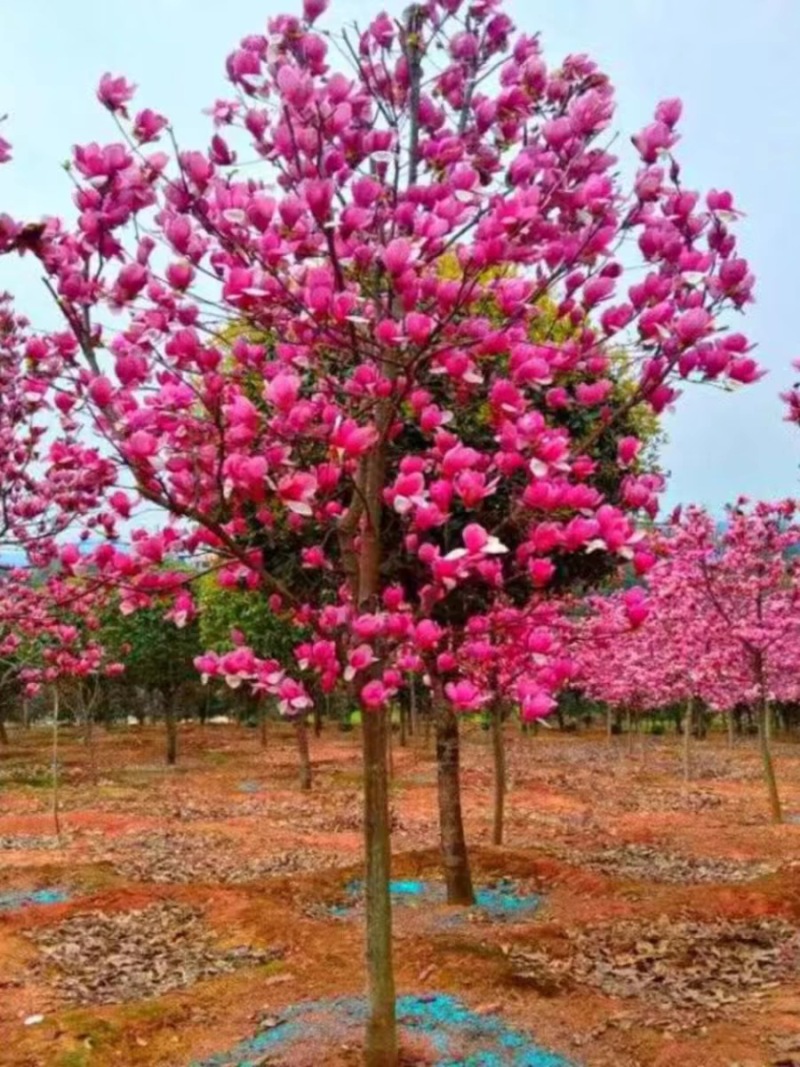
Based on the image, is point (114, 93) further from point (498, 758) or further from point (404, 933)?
point (498, 758)

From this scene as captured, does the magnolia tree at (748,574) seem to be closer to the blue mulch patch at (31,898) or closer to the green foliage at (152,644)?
the blue mulch patch at (31,898)

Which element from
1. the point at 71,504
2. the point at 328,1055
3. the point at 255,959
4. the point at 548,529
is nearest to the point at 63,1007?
the point at 255,959

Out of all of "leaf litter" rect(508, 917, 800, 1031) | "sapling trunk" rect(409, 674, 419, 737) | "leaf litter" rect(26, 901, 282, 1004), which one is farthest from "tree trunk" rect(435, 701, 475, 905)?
"sapling trunk" rect(409, 674, 419, 737)

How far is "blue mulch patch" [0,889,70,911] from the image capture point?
1409 cm

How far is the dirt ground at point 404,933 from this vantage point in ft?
25.6

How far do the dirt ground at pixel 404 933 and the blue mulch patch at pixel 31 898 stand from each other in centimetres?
15

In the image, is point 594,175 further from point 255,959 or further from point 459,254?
point 255,959

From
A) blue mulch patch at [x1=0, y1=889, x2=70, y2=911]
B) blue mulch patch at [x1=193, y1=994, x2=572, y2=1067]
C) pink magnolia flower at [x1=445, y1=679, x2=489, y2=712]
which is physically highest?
pink magnolia flower at [x1=445, y1=679, x2=489, y2=712]

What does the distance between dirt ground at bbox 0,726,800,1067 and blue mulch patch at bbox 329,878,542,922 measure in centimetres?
19

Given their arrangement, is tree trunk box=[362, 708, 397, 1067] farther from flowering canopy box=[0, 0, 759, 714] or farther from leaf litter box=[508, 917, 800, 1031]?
leaf litter box=[508, 917, 800, 1031]

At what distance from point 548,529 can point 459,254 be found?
144 centimetres

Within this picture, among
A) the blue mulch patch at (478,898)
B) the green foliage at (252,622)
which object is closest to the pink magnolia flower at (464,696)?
the blue mulch patch at (478,898)

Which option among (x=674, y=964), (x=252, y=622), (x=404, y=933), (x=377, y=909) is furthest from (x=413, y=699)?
(x=377, y=909)

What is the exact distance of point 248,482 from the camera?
4.75 meters
